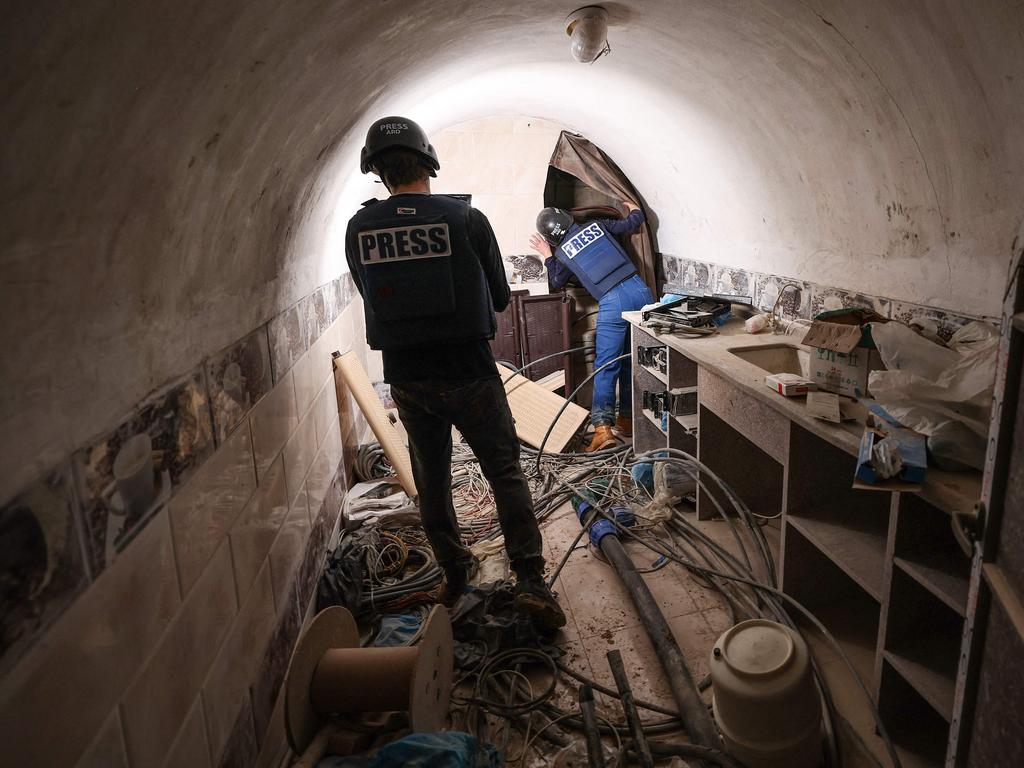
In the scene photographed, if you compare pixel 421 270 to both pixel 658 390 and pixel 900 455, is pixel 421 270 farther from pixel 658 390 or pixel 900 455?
pixel 658 390

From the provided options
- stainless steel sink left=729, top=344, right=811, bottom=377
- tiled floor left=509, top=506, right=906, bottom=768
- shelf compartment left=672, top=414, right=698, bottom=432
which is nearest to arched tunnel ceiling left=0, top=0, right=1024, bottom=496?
stainless steel sink left=729, top=344, right=811, bottom=377

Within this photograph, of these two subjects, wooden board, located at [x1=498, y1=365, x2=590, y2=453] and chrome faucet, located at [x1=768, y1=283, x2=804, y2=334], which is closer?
chrome faucet, located at [x1=768, y1=283, x2=804, y2=334]

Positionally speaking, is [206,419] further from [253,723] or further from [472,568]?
[472,568]

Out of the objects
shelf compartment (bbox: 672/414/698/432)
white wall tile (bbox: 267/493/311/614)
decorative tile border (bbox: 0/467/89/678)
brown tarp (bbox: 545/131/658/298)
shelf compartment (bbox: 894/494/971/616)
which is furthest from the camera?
brown tarp (bbox: 545/131/658/298)

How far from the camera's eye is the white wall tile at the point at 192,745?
4.00 ft

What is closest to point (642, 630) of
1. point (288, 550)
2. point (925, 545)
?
point (925, 545)

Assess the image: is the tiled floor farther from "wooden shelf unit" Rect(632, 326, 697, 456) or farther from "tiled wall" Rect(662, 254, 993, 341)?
"tiled wall" Rect(662, 254, 993, 341)

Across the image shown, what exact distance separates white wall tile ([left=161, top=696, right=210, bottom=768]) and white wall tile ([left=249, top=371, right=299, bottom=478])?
706mm

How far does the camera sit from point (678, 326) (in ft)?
10.9

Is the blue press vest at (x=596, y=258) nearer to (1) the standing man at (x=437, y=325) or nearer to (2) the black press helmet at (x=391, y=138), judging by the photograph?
(1) the standing man at (x=437, y=325)

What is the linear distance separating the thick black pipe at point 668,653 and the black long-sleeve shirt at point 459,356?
105 cm

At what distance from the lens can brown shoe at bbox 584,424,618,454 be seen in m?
4.33

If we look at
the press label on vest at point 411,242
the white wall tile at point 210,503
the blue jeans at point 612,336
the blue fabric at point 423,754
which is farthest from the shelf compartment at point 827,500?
the blue jeans at point 612,336

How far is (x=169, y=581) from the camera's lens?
125 centimetres
